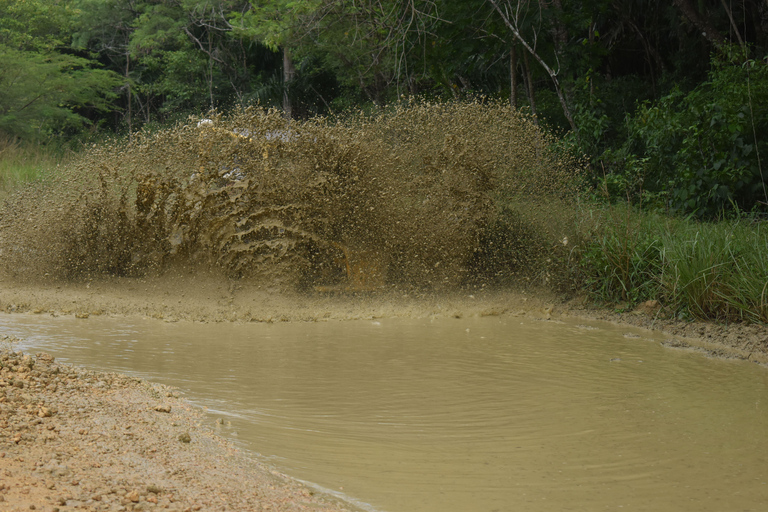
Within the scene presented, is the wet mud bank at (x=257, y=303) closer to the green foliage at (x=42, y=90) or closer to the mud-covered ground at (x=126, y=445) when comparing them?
the mud-covered ground at (x=126, y=445)

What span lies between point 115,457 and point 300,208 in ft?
16.0

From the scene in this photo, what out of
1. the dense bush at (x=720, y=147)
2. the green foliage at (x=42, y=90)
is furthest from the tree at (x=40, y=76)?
the dense bush at (x=720, y=147)

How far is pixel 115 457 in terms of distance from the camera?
2961mm

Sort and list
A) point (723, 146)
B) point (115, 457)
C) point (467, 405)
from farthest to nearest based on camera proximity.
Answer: point (723, 146)
point (467, 405)
point (115, 457)

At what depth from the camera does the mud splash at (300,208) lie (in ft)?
25.0

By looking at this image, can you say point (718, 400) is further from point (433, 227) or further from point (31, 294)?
point (31, 294)

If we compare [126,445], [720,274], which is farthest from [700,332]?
[126,445]

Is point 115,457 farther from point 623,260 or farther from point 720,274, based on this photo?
point 623,260

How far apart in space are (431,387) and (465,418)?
67 cm

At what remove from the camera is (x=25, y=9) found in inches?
1003

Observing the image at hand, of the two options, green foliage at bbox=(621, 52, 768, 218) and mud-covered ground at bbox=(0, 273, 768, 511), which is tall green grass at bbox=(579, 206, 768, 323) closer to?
mud-covered ground at bbox=(0, 273, 768, 511)

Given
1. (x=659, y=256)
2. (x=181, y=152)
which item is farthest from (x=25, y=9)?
(x=659, y=256)

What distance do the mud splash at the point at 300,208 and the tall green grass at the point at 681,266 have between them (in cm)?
66

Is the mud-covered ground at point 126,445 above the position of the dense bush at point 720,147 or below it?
below
